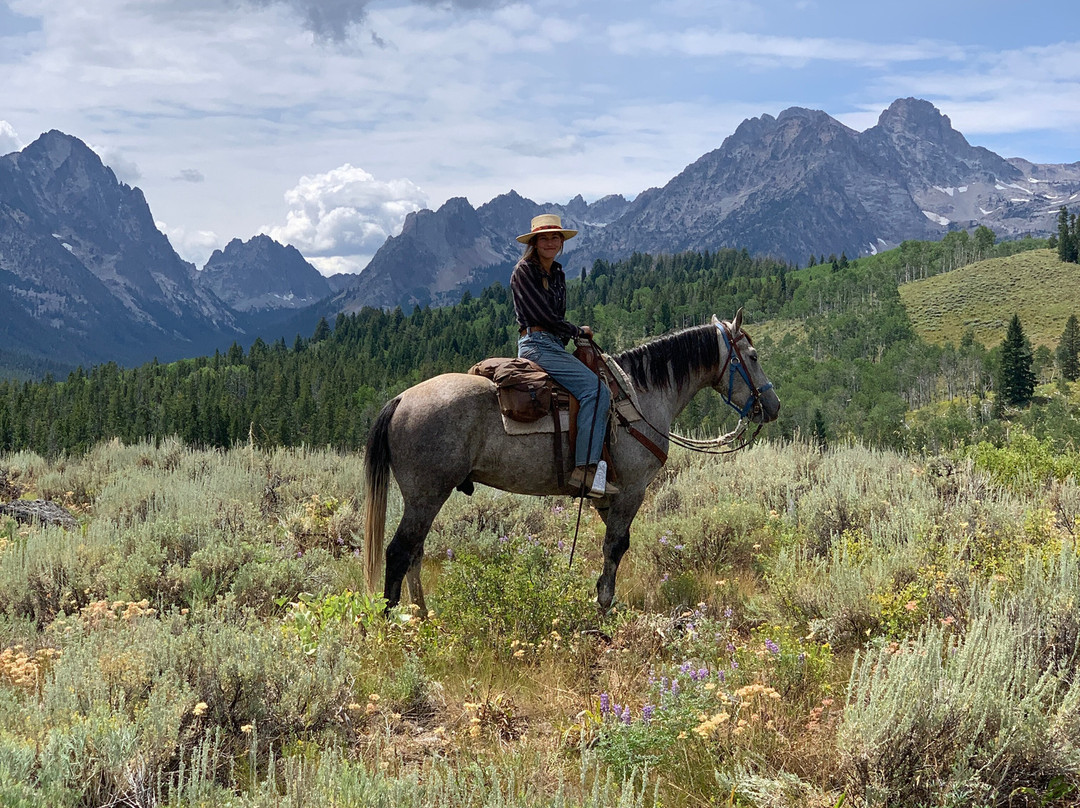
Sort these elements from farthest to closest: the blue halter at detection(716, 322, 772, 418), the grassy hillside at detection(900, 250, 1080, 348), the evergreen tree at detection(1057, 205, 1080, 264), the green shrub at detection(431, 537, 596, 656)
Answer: the evergreen tree at detection(1057, 205, 1080, 264), the grassy hillside at detection(900, 250, 1080, 348), the blue halter at detection(716, 322, 772, 418), the green shrub at detection(431, 537, 596, 656)

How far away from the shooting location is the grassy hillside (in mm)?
133625

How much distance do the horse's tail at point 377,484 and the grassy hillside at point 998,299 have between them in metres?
148

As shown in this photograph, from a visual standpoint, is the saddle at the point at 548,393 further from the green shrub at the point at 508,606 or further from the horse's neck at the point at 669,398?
the green shrub at the point at 508,606

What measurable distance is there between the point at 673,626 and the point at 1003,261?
189 meters

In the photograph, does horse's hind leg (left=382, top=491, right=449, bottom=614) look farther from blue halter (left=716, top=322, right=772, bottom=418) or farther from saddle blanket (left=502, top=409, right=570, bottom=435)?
blue halter (left=716, top=322, right=772, bottom=418)

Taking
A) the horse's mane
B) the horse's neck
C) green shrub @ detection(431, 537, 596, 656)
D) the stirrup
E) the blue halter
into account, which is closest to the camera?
green shrub @ detection(431, 537, 596, 656)

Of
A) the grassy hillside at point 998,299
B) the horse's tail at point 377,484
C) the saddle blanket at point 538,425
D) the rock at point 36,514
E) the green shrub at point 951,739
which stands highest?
the grassy hillside at point 998,299

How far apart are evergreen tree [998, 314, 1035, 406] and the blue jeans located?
12428 centimetres

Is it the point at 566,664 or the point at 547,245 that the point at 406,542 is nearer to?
the point at 566,664

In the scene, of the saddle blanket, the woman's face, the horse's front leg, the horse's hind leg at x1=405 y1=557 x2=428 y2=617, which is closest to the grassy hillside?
the horse's front leg

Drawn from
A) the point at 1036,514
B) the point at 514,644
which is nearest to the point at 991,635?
the point at 514,644

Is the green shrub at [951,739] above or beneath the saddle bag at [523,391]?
beneath

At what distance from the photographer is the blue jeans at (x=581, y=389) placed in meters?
5.98

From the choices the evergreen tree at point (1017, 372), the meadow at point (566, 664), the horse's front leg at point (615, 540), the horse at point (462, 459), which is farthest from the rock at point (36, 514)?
the evergreen tree at point (1017, 372)
